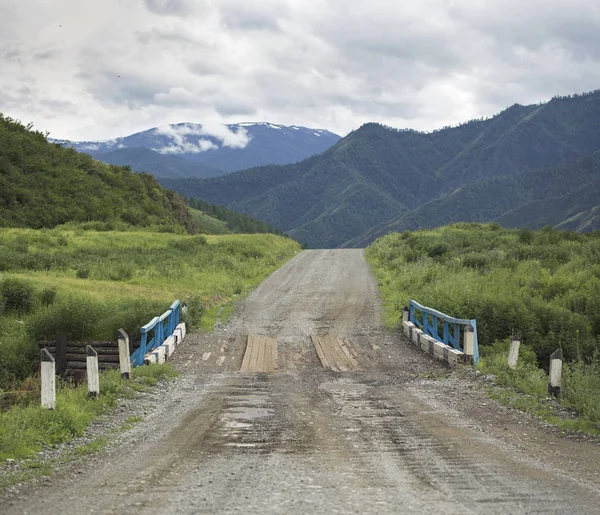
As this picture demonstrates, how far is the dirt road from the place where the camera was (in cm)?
659

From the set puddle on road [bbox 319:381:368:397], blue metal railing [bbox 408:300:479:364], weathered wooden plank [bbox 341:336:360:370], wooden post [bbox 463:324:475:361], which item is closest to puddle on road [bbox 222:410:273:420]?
puddle on road [bbox 319:381:368:397]

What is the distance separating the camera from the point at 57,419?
31.8ft

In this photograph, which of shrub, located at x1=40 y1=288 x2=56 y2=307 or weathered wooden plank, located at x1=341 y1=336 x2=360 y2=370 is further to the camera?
shrub, located at x1=40 y1=288 x2=56 y2=307

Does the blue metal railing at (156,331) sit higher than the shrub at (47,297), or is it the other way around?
the shrub at (47,297)

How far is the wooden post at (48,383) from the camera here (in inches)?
398

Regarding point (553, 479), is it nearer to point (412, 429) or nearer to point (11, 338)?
point (412, 429)

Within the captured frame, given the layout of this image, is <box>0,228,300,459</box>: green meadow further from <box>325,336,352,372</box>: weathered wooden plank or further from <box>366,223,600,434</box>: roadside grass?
<box>366,223,600,434</box>: roadside grass

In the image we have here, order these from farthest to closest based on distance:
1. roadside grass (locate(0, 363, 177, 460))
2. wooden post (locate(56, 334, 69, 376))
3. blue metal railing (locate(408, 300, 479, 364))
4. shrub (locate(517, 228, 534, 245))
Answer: shrub (locate(517, 228, 534, 245)) → wooden post (locate(56, 334, 69, 376)) → blue metal railing (locate(408, 300, 479, 364)) → roadside grass (locate(0, 363, 177, 460))

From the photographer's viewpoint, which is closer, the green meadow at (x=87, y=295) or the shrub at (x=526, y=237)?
the green meadow at (x=87, y=295)

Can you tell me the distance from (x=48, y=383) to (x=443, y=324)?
12.0 metres

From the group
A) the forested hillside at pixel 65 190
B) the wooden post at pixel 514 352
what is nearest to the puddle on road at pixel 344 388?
the wooden post at pixel 514 352

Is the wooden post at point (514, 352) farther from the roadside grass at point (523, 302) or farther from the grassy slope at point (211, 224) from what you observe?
the grassy slope at point (211, 224)

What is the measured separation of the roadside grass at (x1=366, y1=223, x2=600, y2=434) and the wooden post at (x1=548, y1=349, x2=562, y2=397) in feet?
0.40

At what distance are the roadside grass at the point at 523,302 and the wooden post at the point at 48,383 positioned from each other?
7.48 meters
